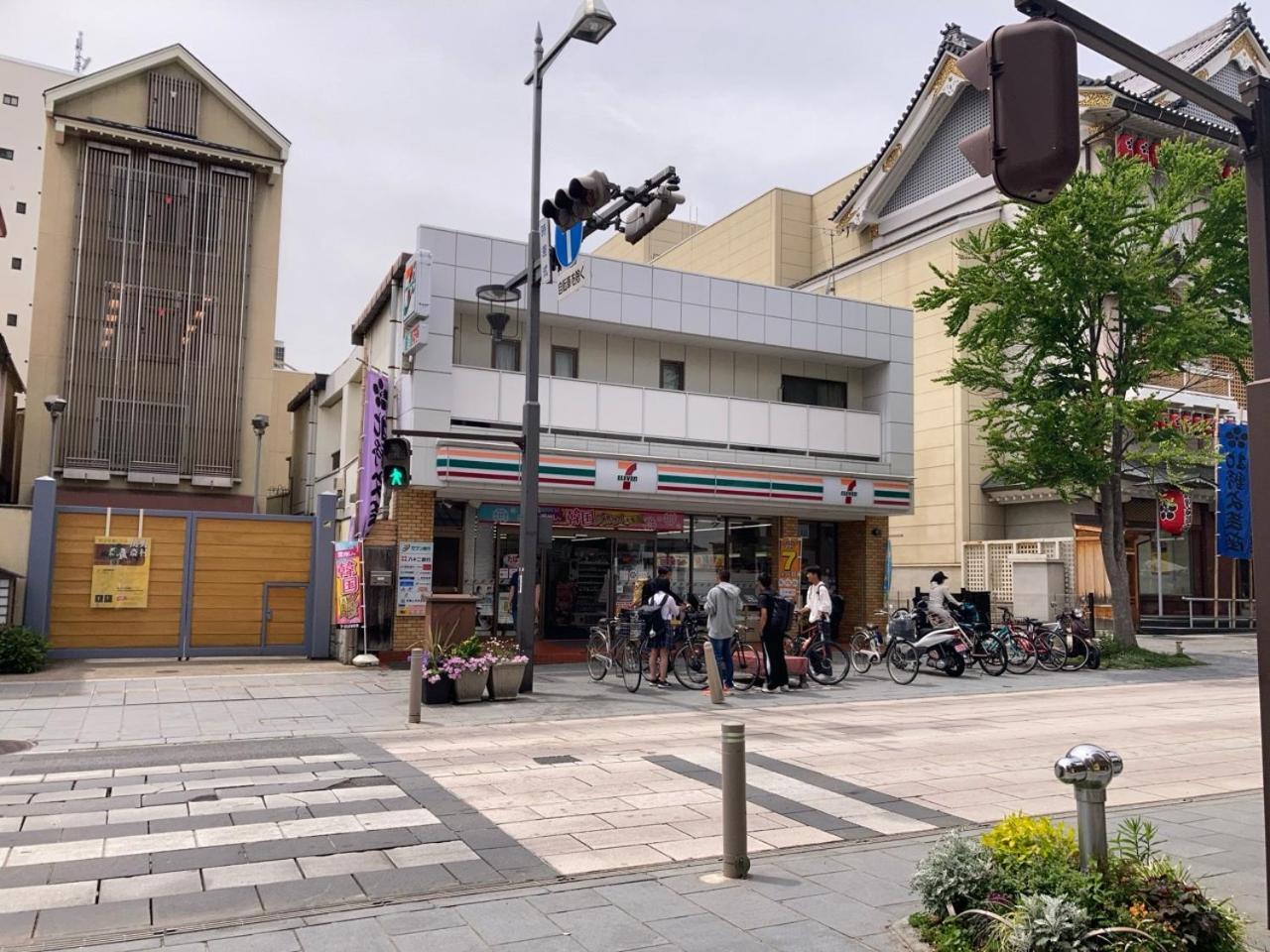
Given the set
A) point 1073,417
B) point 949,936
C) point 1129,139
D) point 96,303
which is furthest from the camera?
point 1129,139

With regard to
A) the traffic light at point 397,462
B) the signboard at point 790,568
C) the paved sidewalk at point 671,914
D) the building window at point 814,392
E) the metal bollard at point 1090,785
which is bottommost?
the paved sidewalk at point 671,914

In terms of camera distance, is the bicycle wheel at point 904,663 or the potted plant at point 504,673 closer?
the potted plant at point 504,673

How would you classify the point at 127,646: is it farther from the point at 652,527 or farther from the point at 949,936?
the point at 949,936

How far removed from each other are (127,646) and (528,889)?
51.4ft

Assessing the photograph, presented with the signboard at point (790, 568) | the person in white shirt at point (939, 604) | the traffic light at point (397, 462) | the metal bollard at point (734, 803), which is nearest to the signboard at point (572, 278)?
the traffic light at point (397, 462)

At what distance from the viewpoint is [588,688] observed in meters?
16.4

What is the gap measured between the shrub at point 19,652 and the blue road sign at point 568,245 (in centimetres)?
1035

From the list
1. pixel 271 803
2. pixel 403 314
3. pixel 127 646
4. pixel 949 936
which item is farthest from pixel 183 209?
pixel 949 936

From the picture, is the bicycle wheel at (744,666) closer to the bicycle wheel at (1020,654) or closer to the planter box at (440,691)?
the planter box at (440,691)

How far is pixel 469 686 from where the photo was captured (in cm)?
1441

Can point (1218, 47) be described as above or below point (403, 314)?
above

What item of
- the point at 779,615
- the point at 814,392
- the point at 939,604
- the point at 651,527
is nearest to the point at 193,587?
the point at 651,527

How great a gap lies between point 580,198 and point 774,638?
760 cm

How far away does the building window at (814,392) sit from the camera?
24172 millimetres
